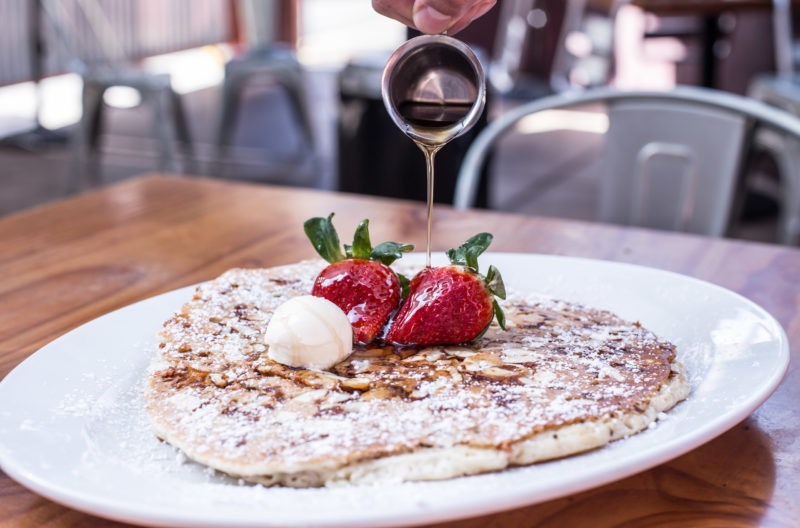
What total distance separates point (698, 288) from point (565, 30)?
6.44 m

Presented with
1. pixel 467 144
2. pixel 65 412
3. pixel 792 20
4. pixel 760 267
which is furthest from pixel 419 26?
pixel 792 20

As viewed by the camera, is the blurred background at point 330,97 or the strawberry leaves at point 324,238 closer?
the strawberry leaves at point 324,238

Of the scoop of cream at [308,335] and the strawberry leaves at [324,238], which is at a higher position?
the strawberry leaves at [324,238]

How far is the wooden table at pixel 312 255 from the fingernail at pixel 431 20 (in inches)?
17.0

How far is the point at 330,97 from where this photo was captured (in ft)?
22.2

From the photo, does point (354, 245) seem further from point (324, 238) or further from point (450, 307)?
point (450, 307)

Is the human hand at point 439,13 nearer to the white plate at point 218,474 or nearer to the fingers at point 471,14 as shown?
the fingers at point 471,14

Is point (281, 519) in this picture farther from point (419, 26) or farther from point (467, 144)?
point (467, 144)

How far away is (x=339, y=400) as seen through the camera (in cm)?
66

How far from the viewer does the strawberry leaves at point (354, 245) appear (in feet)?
2.72

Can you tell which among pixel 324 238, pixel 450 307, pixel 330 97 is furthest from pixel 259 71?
pixel 450 307

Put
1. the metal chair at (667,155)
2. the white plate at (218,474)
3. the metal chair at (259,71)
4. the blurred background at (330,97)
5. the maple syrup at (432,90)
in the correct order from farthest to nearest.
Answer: the metal chair at (259,71) < the blurred background at (330,97) < the metal chair at (667,155) < the maple syrup at (432,90) < the white plate at (218,474)

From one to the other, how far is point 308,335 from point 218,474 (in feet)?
0.53

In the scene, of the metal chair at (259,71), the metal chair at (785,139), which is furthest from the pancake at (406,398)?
the metal chair at (259,71)
